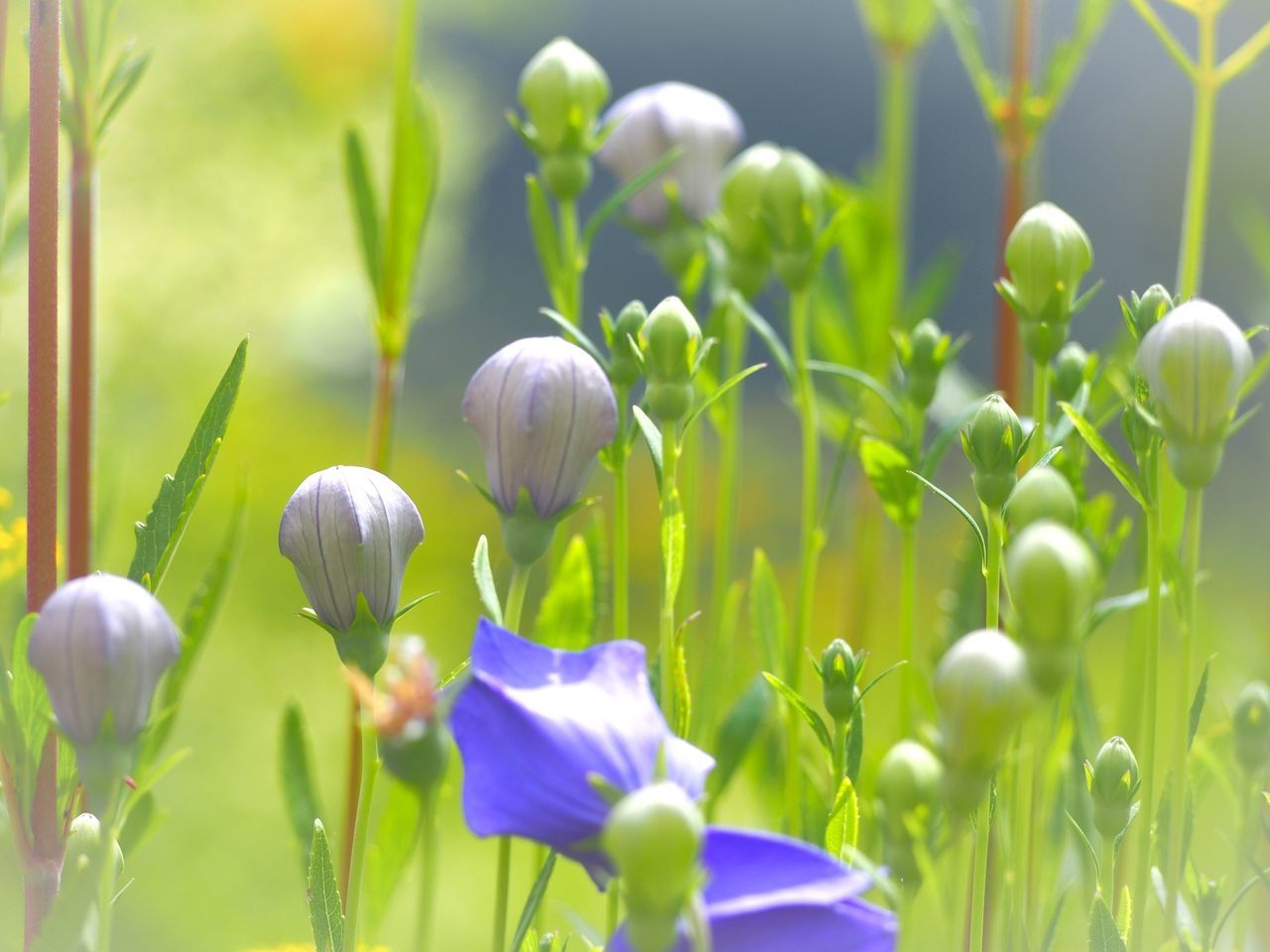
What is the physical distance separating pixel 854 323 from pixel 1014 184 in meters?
0.06

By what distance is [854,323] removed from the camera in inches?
15.1

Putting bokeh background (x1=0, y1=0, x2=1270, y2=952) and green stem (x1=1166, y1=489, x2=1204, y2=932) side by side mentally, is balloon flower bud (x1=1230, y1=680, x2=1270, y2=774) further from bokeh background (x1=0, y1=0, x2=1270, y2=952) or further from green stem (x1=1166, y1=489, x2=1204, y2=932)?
bokeh background (x1=0, y1=0, x2=1270, y2=952)

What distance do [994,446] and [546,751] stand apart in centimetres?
8

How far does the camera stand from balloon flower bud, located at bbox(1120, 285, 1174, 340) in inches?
7.8

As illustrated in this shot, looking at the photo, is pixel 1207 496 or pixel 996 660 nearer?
pixel 996 660

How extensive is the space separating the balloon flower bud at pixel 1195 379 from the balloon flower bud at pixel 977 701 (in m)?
0.05

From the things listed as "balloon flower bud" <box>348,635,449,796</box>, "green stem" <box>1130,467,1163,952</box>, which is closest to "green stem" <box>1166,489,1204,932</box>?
"green stem" <box>1130,467,1163,952</box>

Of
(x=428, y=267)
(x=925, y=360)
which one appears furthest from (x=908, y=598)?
(x=428, y=267)

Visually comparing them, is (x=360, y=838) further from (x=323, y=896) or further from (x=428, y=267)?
(x=428, y=267)

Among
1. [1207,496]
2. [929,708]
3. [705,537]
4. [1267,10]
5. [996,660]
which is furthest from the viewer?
[705,537]

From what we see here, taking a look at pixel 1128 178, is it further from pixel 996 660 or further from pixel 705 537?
pixel 996 660

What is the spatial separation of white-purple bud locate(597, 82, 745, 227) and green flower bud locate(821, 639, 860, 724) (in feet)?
0.46

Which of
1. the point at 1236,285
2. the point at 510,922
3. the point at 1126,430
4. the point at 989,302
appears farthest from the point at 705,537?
the point at 1126,430

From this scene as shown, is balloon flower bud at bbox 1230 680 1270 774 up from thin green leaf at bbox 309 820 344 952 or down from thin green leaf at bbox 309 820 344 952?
up
